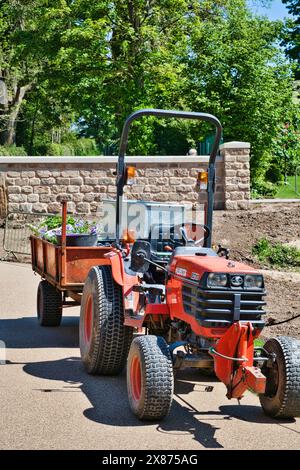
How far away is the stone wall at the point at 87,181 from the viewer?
2039 centimetres

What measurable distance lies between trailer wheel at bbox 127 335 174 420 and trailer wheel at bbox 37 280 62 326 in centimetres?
433

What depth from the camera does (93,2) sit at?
24922 millimetres

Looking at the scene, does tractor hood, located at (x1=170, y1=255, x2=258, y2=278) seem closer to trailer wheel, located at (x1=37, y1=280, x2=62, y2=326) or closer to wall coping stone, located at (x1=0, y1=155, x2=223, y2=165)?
trailer wheel, located at (x1=37, y1=280, x2=62, y2=326)

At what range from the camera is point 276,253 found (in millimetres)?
17172

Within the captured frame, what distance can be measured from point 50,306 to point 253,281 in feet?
16.0

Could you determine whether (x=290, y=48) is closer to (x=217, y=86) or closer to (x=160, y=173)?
(x=217, y=86)

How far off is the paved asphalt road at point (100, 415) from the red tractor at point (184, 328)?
0.64 feet

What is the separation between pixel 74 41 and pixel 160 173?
6670mm

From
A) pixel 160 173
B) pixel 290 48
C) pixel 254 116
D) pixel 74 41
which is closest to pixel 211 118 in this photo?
pixel 160 173

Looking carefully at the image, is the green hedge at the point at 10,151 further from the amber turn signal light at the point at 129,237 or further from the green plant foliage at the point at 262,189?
the amber turn signal light at the point at 129,237

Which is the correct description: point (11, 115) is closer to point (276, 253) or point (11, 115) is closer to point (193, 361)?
point (276, 253)

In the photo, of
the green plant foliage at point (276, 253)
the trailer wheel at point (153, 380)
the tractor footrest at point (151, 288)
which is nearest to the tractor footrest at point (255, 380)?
the trailer wheel at point (153, 380)

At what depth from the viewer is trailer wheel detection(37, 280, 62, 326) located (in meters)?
10.7

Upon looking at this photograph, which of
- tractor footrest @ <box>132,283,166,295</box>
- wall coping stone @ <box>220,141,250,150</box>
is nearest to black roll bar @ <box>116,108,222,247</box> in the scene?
tractor footrest @ <box>132,283,166,295</box>
